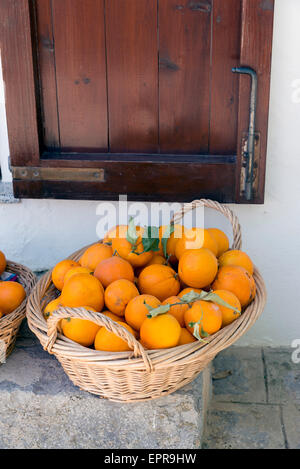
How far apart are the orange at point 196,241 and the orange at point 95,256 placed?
23cm

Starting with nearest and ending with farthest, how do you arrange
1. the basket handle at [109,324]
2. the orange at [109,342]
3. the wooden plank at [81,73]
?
the basket handle at [109,324]
the orange at [109,342]
the wooden plank at [81,73]

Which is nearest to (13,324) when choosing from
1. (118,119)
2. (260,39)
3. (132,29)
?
(118,119)

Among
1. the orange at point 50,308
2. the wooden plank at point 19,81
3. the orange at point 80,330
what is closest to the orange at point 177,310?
the orange at point 80,330

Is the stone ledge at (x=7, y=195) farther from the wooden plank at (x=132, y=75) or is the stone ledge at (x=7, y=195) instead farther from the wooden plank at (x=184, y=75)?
the wooden plank at (x=184, y=75)

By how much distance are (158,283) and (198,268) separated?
0.13 meters

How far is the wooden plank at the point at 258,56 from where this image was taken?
5.49 feet

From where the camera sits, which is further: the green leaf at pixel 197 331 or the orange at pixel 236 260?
the orange at pixel 236 260

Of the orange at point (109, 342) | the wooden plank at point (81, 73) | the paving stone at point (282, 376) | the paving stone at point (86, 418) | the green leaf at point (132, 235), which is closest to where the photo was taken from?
the orange at point (109, 342)

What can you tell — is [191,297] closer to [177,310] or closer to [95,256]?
[177,310]

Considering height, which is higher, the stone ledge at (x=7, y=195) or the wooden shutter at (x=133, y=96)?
the wooden shutter at (x=133, y=96)

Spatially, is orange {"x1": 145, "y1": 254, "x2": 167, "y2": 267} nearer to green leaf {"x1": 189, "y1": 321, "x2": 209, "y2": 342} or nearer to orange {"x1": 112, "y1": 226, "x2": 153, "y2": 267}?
orange {"x1": 112, "y1": 226, "x2": 153, "y2": 267}

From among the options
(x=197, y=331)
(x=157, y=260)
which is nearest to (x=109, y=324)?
(x=197, y=331)

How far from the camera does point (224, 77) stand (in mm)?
1786
